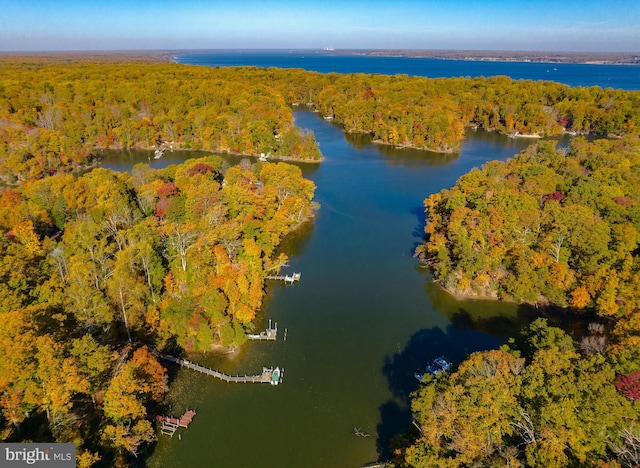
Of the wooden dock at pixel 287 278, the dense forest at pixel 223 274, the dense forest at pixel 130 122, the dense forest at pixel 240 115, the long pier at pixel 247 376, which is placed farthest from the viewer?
the dense forest at pixel 240 115

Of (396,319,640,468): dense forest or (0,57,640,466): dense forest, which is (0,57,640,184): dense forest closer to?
(0,57,640,466): dense forest

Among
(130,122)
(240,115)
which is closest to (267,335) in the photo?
(240,115)

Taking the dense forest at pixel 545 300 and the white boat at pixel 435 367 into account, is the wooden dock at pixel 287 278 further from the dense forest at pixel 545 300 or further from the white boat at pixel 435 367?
the white boat at pixel 435 367

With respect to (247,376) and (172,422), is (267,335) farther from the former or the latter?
(172,422)

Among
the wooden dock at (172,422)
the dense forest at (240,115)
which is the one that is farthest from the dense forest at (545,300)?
the dense forest at (240,115)

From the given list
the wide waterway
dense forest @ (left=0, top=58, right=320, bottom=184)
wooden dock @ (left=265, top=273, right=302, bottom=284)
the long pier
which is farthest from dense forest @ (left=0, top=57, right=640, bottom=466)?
the wide waterway
